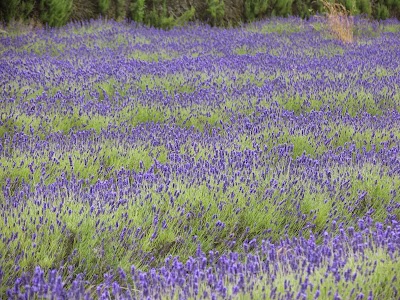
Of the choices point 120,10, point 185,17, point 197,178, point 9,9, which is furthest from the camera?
point 185,17

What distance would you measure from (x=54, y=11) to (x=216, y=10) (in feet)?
13.5

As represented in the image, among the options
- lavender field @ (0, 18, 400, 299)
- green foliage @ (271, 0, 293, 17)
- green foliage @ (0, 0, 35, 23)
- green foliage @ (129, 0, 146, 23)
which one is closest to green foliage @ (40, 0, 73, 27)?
green foliage @ (0, 0, 35, 23)

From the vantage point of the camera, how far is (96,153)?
4281 mm

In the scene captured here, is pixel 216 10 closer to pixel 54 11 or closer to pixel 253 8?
pixel 253 8

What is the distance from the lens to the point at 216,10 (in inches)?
521

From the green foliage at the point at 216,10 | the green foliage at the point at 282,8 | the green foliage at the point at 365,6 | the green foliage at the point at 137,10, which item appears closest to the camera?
the green foliage at the point at 137,10

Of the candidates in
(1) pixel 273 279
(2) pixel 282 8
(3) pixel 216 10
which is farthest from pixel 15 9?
(1) pixel 273 279

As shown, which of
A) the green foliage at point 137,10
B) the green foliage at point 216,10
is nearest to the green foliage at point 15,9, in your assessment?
the green foliage at point 137,10

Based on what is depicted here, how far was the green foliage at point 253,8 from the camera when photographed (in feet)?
45.9

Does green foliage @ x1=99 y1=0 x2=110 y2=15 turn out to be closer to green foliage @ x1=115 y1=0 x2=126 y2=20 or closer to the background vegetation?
the background vegetation

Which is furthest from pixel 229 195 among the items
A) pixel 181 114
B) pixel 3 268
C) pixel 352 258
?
pixel 181 114

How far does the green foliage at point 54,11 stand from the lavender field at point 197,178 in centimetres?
279

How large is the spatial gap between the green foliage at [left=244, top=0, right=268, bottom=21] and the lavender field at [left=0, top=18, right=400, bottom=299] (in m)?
6.07

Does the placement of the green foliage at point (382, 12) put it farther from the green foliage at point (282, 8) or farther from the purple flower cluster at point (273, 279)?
the purple flower cluster at point (273, 279)
